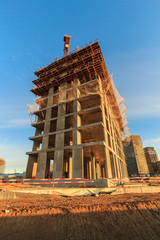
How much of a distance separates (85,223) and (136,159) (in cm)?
6106

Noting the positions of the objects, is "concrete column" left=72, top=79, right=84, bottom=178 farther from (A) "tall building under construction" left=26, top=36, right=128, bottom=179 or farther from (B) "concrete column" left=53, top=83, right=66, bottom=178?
(B) "concrete column" left=53, top=83, right=66, bottom=178

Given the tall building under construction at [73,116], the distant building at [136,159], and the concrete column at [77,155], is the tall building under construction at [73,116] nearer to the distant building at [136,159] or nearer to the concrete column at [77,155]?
the concrete column at [77,155]

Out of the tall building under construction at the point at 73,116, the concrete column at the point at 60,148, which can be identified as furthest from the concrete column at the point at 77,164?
the concrete column at the point at 60,148

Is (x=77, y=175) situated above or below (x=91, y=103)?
below

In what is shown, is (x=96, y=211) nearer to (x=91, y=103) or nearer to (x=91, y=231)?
(x=91, y=231)

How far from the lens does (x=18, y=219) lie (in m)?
3.27

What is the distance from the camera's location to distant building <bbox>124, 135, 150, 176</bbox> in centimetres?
5415

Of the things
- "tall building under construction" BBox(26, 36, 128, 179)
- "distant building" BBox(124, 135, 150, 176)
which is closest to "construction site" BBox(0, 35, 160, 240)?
"tall building under construction" BBox(26, 36, 128, 179)

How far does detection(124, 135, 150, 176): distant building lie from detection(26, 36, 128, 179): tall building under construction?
106 ft

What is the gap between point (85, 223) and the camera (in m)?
3.01

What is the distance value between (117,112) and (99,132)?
19.7 metres

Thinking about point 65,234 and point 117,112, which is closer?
point 65,234

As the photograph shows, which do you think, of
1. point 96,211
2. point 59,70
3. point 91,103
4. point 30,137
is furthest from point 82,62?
point 96,211

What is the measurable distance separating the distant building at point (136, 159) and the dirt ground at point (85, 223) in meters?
53.1
